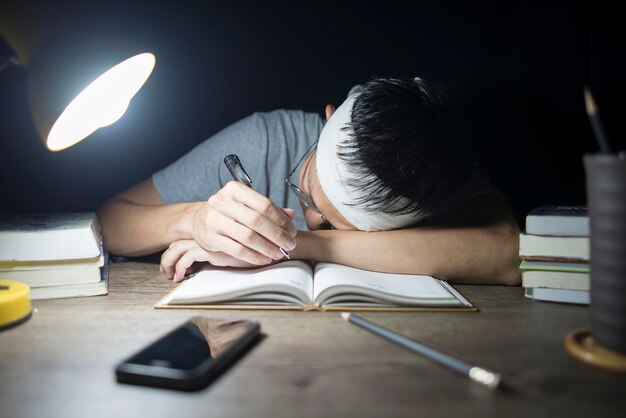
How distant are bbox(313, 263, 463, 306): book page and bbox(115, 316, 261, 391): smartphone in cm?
18

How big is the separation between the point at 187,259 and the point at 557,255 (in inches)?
27.7

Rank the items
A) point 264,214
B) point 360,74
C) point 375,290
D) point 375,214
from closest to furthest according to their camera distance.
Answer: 1. point 375,290
2. point 264,214
3. point 375,214
4. point 360,74

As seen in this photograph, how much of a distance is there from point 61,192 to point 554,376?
156 cm

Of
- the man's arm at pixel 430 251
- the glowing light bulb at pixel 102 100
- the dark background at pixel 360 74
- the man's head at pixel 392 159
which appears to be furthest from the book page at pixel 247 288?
the dark background at pixel 360 74

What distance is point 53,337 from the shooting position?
759 millimetres

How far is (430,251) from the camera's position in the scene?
44.0 inches

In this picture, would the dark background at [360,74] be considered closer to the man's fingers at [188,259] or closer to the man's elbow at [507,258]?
the man's elbow at [507,258]

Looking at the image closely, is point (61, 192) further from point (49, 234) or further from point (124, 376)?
point (124, 376)

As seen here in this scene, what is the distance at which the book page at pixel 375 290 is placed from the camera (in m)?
0.89

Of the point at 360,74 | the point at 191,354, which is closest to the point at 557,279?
the point at 191,354

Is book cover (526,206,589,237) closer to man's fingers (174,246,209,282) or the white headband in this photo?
the white headband

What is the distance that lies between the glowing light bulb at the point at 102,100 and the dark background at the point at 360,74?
74 centimetres

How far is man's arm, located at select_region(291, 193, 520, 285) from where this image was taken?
1.09 m

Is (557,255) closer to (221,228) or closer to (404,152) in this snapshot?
(404,152)
